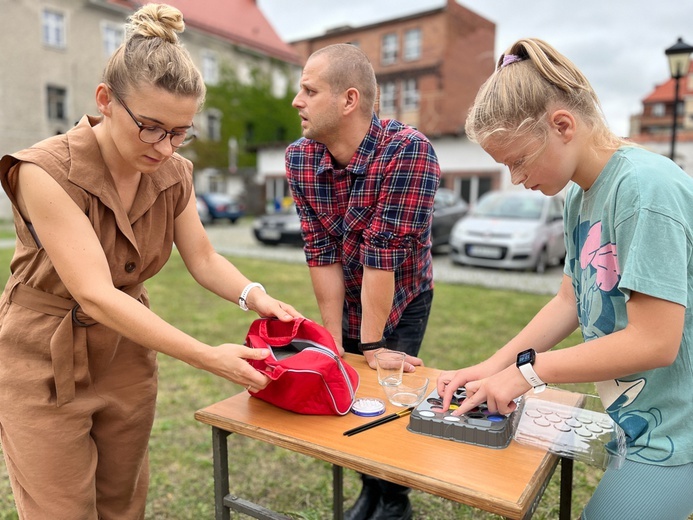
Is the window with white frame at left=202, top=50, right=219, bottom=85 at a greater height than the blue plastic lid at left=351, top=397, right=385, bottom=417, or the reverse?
the window with white frame at left=202, top=50, right=219, bottom=85

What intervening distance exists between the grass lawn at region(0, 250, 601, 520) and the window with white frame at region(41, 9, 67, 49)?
755 inches

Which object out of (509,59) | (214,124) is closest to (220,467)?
(509,59)

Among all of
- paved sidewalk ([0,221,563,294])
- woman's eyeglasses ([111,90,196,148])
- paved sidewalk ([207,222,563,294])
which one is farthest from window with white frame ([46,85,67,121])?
woman's eyeglasses ([111,90,196,148])

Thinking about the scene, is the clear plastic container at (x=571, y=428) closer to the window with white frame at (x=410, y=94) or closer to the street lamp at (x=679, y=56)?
the street lamp at (x=679, y=56)

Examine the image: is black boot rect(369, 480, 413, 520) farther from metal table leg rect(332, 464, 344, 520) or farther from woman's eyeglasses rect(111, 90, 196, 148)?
woman's eyeglasses rect(111, 90, 196, 148)

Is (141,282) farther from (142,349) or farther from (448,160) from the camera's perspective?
(448,160)

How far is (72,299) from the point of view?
5.28 ft

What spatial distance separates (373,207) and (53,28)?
79.5 feet

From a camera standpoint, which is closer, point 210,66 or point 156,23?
point 156,23

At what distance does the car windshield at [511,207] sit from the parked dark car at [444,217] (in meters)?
1.05

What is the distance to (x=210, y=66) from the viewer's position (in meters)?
27.0

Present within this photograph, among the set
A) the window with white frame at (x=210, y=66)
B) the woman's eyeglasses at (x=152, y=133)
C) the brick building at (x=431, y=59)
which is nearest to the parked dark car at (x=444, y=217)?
the woman's eyeglasses at (x=152, y=133)

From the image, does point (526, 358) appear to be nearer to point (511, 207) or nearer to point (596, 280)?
point (596, 280)

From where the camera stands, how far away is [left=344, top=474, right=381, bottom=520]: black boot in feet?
7.91
